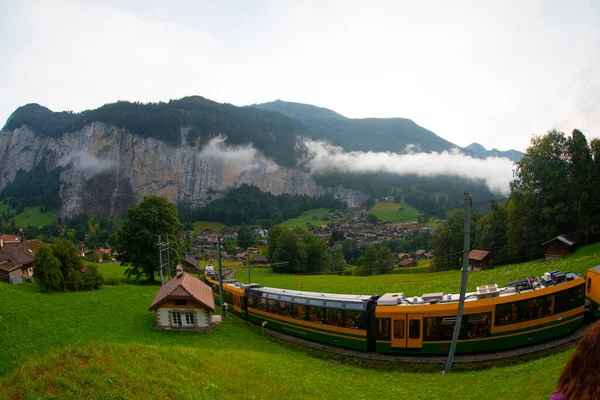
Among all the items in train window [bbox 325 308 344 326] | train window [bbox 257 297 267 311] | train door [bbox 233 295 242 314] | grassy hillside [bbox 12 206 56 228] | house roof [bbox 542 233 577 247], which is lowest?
train door [bbox 233 295 242 314]

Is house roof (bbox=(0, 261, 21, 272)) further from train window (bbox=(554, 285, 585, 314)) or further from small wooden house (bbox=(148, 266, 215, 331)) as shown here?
train window (bbox=(554, 285, 585, 314))

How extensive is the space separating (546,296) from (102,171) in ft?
719

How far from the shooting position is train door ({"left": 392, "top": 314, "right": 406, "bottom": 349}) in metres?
17.2

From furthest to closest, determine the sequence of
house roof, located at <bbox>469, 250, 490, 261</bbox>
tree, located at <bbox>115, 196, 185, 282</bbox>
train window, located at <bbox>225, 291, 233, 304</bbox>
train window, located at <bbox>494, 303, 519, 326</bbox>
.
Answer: house roof, located at <bbox>469, 250, 490, 261</bbox>, tree, located at <bbox>115, 196, 185, 282</bbox>, train window, located at <bbox>225, 291, 233, 304</bbox>, train window, located at <bbox>494, 303, 519, 326</bbox>

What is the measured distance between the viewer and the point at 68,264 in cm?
3047

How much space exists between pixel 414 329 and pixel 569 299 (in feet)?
23.7

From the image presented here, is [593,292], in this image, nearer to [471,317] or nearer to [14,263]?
[471,317]

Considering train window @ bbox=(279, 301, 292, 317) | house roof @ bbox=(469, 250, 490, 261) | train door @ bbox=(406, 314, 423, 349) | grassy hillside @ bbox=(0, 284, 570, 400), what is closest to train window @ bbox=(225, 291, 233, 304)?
grassy hillside @ bbox=(0, 284, 570, 400)

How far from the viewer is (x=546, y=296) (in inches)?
649

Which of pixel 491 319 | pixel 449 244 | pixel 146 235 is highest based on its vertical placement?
pixel 146 235

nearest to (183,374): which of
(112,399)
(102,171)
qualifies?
(112,399)

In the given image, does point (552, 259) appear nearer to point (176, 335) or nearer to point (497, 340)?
point (497, 340)

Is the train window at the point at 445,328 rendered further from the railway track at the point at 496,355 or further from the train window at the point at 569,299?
the train window at the point at 569,299

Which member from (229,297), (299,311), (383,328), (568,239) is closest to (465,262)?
(383,328)
